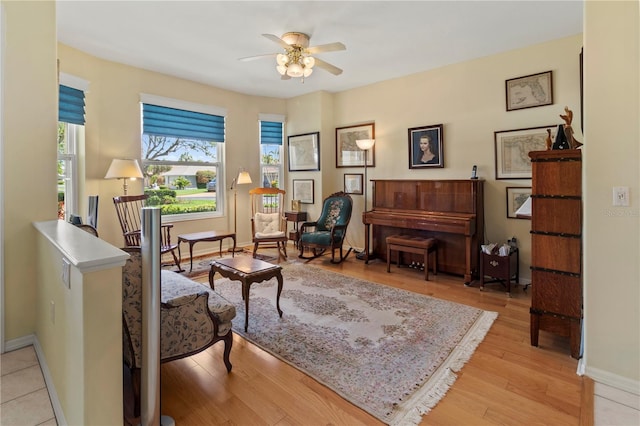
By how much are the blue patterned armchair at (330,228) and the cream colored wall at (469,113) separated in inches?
15.4

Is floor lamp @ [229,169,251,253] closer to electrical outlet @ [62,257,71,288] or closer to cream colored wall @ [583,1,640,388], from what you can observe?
electrical outlet @ [62,257,71,288]

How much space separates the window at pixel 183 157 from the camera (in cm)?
472

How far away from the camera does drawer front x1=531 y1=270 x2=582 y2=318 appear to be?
85.4 inches

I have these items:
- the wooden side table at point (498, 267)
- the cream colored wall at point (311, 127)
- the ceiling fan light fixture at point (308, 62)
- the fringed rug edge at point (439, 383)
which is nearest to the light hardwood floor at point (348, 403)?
the fringed rug edge at point (439, 383)

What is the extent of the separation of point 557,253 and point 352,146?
3726 mm

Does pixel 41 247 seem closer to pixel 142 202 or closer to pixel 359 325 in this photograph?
pixel 359 325

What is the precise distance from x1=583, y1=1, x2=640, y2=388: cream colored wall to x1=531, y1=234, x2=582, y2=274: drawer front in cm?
16

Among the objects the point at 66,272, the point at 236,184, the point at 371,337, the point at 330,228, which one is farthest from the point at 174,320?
the point at 236,184

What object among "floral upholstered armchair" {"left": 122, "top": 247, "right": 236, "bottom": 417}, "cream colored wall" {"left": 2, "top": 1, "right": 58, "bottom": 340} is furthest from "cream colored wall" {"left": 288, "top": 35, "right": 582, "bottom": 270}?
"cream colored wall" {"left": 2, "top": 1, "right": 58, "bottom": 340}

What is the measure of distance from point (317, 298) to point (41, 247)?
231 cm

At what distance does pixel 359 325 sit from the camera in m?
2.73

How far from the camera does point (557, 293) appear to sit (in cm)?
225

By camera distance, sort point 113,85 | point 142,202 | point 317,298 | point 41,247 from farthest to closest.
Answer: point 142,202 < point 113,85 < point 317,298 < point 41,247

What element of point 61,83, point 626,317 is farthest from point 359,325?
point 61,83
